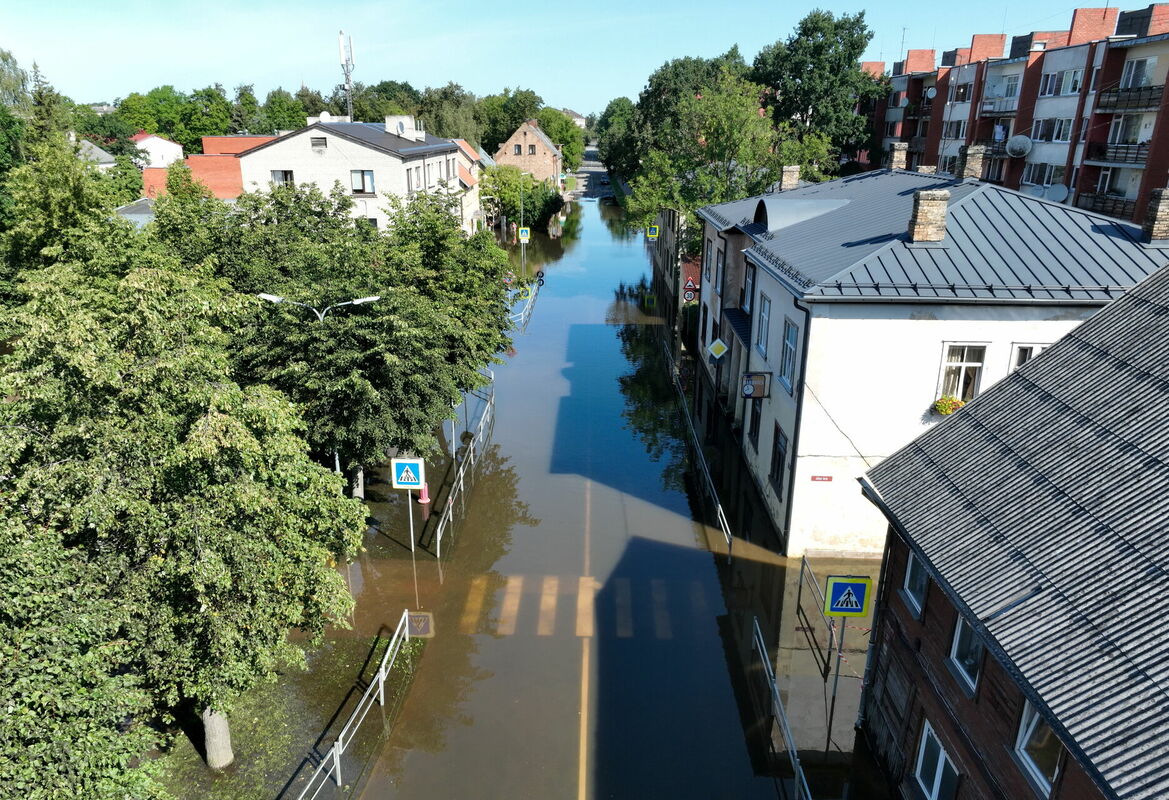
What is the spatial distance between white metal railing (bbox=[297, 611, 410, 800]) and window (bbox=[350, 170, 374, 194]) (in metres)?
Answer: 34.3

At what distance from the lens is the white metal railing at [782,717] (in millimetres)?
11859

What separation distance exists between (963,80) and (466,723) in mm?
60445

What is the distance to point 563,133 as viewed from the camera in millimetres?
122938

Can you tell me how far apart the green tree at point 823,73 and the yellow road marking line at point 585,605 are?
188ft

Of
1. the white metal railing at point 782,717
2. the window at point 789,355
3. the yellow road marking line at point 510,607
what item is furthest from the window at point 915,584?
the yellow road marking line at point 510,607

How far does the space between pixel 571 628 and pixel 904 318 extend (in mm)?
10156

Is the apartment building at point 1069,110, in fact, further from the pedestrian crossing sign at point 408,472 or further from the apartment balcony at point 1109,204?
the pedestrian crossing sign at point 408,472

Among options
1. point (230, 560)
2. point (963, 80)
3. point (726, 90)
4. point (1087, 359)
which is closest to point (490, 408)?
point (230, 560)

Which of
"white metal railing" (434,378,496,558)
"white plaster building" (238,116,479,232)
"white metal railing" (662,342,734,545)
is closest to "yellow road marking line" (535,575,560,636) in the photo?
"white metal railing" (434,378,496,558)

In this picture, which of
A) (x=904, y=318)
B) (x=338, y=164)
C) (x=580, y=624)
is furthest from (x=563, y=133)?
(x=580, y=624)

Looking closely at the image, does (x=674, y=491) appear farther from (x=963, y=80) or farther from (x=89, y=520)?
(x=963, y=80)

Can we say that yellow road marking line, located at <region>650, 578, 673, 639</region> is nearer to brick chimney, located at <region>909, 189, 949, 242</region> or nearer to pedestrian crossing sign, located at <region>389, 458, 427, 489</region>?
pedestrian crossing sign, located at <region>389, 458, 427, 489</region>

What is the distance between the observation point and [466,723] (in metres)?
13.5

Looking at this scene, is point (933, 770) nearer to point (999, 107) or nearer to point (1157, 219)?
point (1157, 219)
